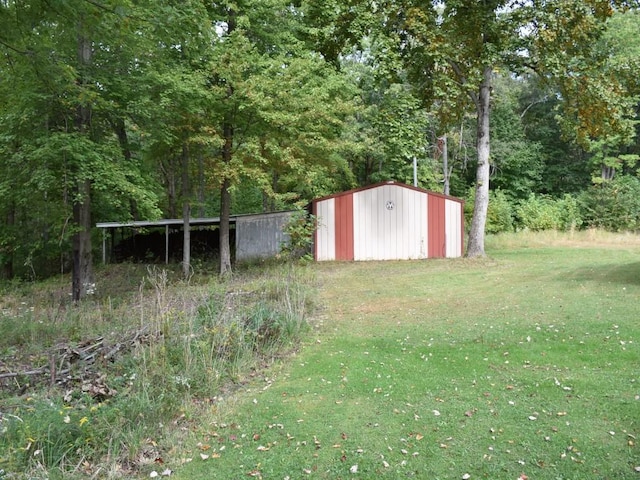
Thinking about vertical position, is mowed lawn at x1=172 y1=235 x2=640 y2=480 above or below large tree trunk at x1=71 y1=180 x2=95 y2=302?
below

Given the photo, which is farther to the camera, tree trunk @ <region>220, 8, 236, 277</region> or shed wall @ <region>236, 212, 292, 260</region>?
shed wall @ <region>236, 212, 292, 260</region>

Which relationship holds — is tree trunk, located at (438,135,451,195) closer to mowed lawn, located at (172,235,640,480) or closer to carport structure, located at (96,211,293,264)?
carport structure, located at (96,211,293,264)

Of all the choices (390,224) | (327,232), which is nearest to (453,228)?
(390,224)

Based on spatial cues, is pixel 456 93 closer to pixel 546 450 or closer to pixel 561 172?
pixel 546 450

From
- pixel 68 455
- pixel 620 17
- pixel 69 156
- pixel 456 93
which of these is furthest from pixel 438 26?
pixel 620 17

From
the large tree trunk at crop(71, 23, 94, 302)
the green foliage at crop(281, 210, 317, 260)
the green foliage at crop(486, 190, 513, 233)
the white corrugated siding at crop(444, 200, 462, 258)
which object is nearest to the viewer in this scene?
the large tree trunk at crop(71, 23, 94, 302)

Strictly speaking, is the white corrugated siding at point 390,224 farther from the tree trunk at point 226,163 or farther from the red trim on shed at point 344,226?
the tree trunk at point 226,163

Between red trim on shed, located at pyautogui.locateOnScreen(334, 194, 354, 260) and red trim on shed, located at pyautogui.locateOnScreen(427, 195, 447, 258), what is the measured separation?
254 cm

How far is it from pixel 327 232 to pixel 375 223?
5.17 feet

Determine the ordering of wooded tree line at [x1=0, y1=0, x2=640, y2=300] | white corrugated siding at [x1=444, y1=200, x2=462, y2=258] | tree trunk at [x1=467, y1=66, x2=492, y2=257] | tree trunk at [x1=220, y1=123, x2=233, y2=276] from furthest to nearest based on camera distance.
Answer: white corrugated siding at [x1=444, y1=200, x2=462, y2=258] → tree trunk at [x1=467, y1=66, x2=492, y2=257] → tree trunk at [x1=220, y1=123, x2=233, y2=276] → wooded tree line at [x1=0, y1=0, x2=640, y2=300]

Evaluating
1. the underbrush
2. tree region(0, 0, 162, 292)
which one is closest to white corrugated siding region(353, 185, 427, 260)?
tree region(0, 0, 162, 292)

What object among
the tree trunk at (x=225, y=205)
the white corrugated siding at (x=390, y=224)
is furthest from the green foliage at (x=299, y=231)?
the tree trunk at (x=225, y=205)

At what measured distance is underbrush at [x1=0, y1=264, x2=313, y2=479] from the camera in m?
3.30

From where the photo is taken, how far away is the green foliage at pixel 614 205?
25047 millimetres
